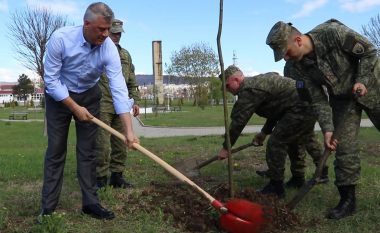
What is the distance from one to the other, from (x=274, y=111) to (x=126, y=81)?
6.42 ft

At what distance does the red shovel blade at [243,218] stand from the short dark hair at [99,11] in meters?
1.88

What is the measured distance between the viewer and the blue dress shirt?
13.7ft

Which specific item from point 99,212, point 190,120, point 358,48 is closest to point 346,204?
point 358,48

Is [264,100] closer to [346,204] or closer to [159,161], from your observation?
[346,204]

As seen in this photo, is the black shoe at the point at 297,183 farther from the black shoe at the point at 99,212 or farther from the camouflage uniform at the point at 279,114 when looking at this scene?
the black shoe at the point at 99,212

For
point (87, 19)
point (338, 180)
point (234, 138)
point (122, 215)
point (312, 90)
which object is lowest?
point (122, 215)

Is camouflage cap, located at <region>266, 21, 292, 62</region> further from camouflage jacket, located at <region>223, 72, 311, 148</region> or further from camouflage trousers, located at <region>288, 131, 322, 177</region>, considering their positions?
camouflage trousers, located at <region>288, 131, 322, 177</region>

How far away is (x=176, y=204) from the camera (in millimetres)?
4898

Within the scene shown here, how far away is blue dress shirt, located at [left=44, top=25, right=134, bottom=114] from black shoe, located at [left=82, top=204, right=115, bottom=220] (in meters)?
0.96

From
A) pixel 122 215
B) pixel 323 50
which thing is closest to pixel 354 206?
pixel 323 50

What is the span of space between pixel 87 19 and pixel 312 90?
2.26 m

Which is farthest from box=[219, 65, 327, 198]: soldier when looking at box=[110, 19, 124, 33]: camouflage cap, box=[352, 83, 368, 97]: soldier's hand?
box=[110, 19, 124, 33]: camouflage cap

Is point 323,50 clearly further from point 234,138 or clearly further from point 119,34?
point 119,34

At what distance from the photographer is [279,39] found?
423 centimetres
